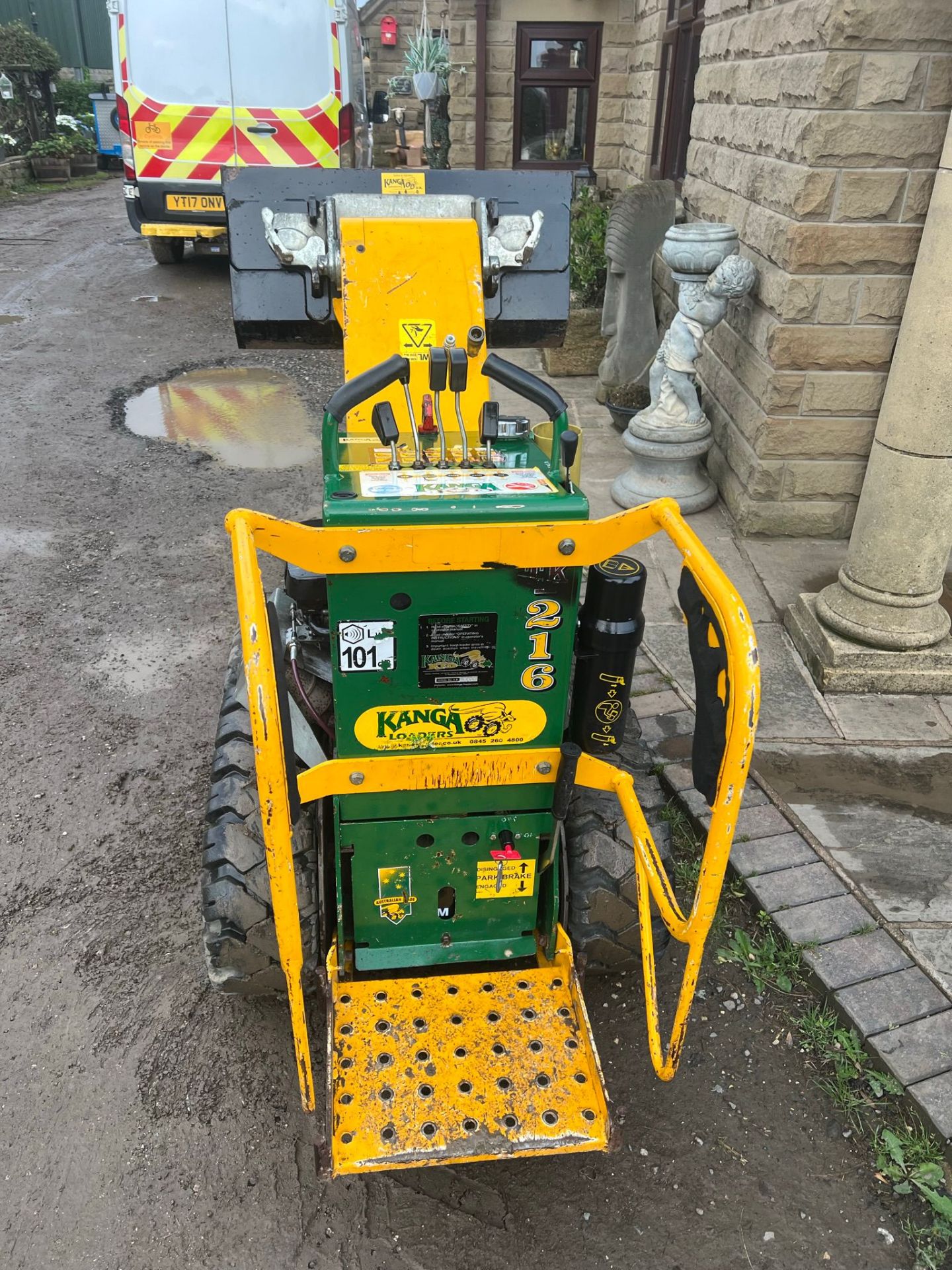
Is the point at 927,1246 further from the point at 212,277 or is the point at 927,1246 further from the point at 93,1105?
the point at 212,277

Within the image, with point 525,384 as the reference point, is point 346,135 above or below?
above

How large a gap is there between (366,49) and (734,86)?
61.0 feet

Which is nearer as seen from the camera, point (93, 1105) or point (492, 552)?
point (492, 552)

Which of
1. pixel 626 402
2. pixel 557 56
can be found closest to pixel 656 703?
pixel 626 402

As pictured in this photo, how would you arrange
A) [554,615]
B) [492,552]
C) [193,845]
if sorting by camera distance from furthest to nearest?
[193,845]
[554,615]
[492,552]

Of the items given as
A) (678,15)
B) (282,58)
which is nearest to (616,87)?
(678,15)

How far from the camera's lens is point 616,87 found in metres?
10.4

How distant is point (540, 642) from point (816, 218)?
3.48 meters

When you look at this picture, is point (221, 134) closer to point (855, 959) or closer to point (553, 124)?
point (553, 124)

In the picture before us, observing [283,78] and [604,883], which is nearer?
[604,883]

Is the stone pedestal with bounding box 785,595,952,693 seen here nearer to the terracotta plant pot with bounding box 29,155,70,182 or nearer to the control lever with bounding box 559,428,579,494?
the control lever with bounding box 559,428,579,494

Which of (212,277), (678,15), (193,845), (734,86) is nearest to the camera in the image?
(193,845)

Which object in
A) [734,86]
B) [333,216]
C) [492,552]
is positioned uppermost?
[734,86]

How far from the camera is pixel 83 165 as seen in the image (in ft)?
70.4
